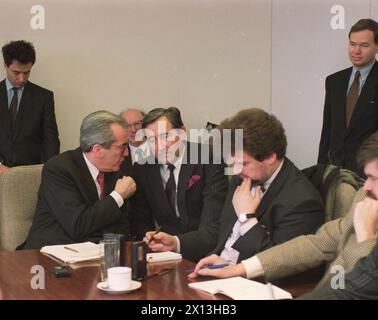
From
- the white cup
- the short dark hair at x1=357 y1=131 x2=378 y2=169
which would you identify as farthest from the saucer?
the short dark hair at x1=357 y1=131 x2=378 y2=169

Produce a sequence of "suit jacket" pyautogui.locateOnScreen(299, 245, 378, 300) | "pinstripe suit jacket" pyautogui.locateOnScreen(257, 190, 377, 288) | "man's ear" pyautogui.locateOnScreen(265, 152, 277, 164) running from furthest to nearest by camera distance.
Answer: "man's ear" pyautogui.locateOnScreen(265, 152, 277, 164) < "pinstripe suit jacket" pyautogui.locateOnScreen(257, 190, 377, 288) < "suit jacket" pyautogui.locateOnScreen(299, 245, 378, 300)

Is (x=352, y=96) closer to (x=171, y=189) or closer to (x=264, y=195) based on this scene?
(x=171, y=189)

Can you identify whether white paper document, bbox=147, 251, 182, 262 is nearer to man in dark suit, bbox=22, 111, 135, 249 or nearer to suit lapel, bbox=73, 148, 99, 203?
man in dark suit, bbox=22, 111, 135, 249

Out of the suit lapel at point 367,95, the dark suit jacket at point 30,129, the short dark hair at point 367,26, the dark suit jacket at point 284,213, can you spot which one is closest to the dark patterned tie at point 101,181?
the dark suit jacket at point 284,213

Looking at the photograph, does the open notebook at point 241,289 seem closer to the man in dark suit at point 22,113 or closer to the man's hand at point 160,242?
the man's hand at point 160,242

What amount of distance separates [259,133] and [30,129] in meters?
2.17

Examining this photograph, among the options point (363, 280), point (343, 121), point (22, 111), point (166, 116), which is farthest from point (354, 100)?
point (22, 111)

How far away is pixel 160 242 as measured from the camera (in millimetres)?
2418

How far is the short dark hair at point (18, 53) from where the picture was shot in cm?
384

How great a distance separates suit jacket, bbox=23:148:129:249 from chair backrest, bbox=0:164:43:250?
0.12m

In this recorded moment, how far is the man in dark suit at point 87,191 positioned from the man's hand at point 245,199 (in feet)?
2.14

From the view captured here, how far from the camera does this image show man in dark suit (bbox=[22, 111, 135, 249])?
2.62 m
